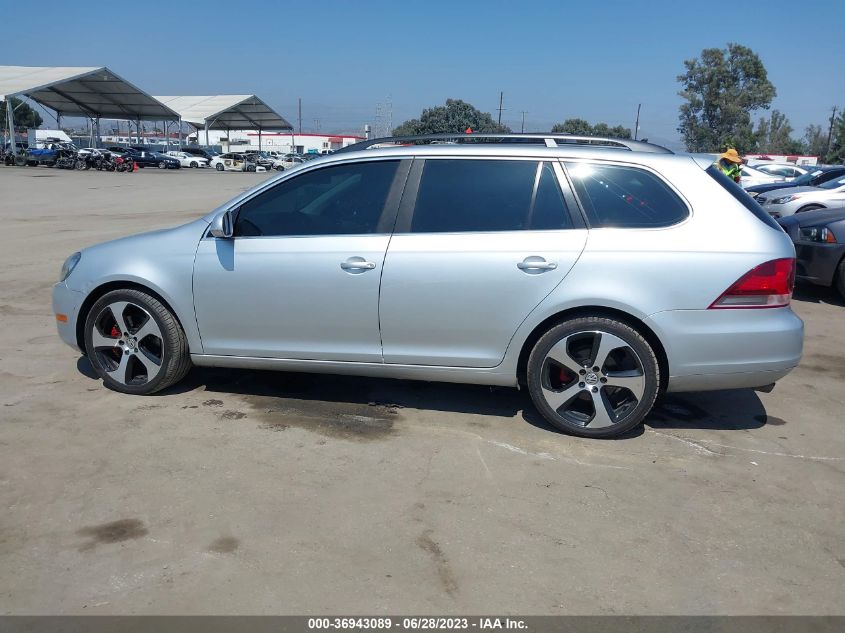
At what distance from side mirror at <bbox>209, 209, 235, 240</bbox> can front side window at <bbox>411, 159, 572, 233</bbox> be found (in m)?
1.19

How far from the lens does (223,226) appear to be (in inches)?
186

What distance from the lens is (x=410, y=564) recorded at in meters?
3.15

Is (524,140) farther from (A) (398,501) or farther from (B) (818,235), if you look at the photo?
(B) (818,235)

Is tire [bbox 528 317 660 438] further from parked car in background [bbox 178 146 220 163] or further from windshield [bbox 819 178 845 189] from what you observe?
parked car in background [bbox 178 146 220 163]

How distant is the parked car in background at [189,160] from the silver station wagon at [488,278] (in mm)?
57325

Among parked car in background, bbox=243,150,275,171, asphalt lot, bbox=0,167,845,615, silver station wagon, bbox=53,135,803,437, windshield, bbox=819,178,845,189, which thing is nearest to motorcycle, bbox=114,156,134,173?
parked car in background, bbox=243,150,275,171

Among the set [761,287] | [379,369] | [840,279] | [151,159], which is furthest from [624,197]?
[151,159]

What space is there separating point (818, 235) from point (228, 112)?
6710 cm

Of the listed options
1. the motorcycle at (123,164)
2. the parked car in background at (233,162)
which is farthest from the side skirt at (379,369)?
the parked car in background at (233,162)

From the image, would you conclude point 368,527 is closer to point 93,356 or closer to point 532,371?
point 532,371

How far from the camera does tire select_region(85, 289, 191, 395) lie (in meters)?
4.91

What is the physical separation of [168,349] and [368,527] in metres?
2.21

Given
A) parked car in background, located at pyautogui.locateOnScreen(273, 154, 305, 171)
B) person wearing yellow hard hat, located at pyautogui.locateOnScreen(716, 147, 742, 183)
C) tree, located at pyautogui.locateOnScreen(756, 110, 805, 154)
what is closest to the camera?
person wearing yellow hard hat, located at pyautogui.locateOnScreen(716, 147, 742, 183)

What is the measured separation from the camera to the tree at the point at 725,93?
7319cm
